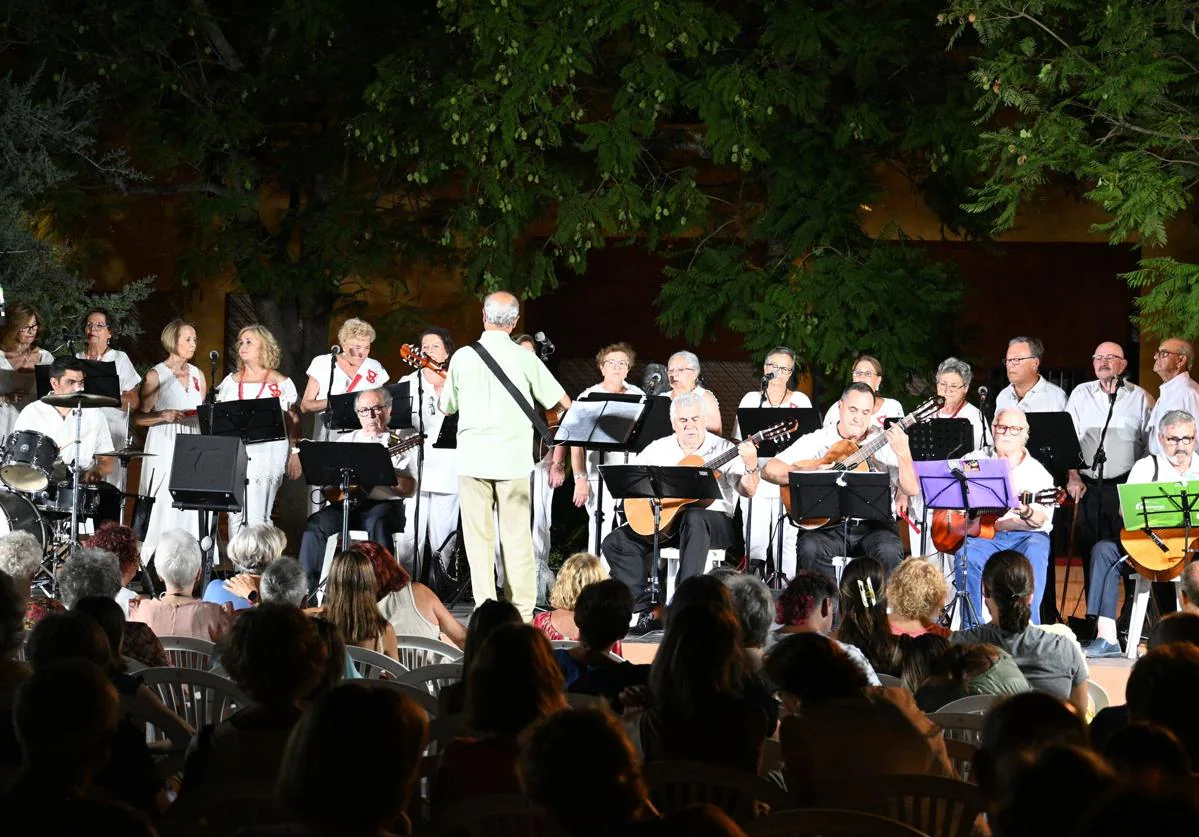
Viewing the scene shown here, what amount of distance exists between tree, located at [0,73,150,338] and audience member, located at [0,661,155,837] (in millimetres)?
10380

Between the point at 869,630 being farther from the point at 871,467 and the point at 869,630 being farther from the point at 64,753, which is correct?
the point at 871,467

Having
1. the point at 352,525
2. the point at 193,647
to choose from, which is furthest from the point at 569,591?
the point at 352,525

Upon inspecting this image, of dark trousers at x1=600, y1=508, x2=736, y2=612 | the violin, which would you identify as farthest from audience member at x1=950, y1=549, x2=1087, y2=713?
the violin

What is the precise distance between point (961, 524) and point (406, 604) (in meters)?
4.09

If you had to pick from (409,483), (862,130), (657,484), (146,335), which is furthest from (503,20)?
(146,335)

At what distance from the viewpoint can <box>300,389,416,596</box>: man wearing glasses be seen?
1047 centimetres

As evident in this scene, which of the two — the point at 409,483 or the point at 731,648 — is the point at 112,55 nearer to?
the point at 409,483

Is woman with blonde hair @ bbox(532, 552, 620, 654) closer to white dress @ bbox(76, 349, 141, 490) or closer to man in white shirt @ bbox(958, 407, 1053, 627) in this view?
man in white shirt @ bbox(958, 407, 1053, 627)

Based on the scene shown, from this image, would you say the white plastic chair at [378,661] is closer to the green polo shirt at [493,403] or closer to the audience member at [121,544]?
the audience member at [121,544]

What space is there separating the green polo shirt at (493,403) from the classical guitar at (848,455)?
1.82 metres

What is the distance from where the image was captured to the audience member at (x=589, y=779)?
2367mm

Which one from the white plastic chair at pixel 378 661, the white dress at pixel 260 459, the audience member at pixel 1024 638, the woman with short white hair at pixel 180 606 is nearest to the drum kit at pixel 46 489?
the white dress at pixel 260 459

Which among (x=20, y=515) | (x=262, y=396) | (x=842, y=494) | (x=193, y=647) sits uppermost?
(x=262, y=396)

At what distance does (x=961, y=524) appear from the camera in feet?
31.0
